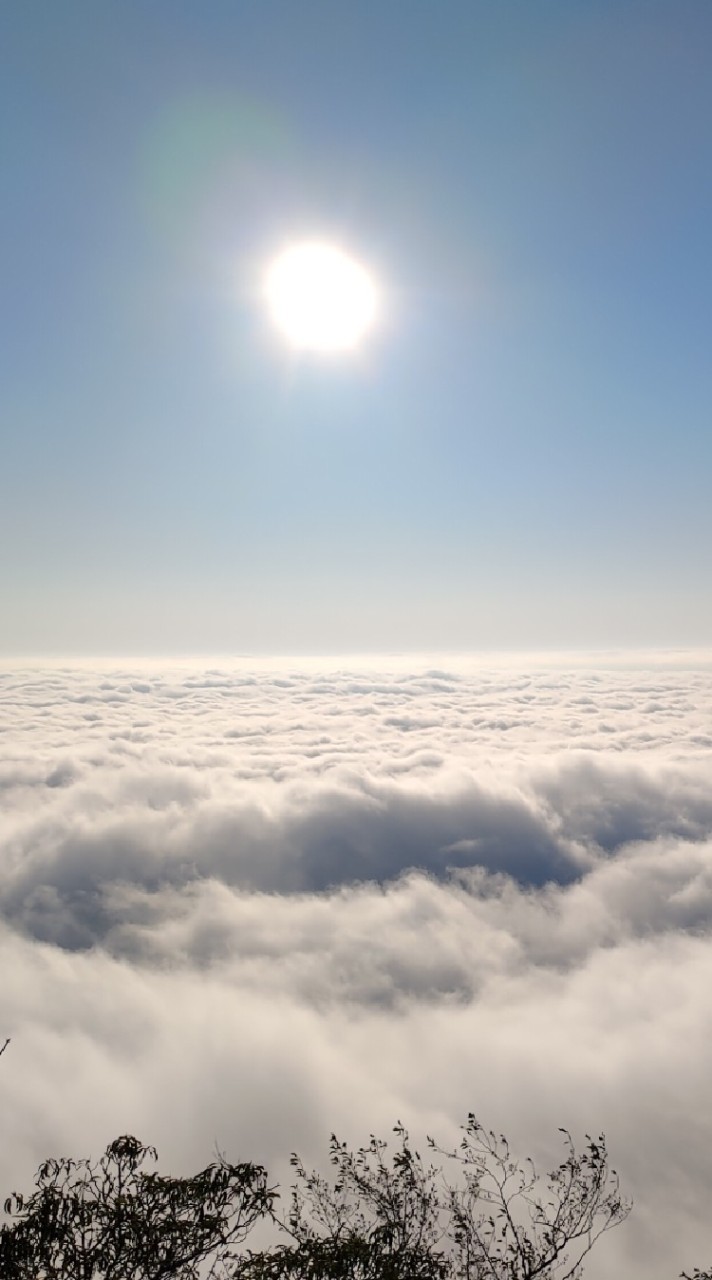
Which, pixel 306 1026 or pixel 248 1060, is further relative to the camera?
pixel 306 1026

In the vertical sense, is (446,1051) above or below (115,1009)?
below

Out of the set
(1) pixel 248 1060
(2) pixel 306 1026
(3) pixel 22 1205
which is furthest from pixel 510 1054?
(3) pixel 22 1205

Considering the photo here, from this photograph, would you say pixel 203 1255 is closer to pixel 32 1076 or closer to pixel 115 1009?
pixel 32 1076

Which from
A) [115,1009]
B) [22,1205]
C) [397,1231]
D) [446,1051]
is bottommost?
[446,1051]

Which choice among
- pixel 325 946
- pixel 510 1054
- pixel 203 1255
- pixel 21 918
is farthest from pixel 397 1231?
pixel 21 918

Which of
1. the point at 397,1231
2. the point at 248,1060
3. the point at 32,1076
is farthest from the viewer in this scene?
the point at 248,1060

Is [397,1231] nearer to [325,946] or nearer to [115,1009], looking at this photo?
[115,1009]

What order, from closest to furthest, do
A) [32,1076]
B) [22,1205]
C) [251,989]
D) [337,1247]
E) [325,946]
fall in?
[22,1205] < [337,1247] < [32,1076] < [251,989] < [325,946]
